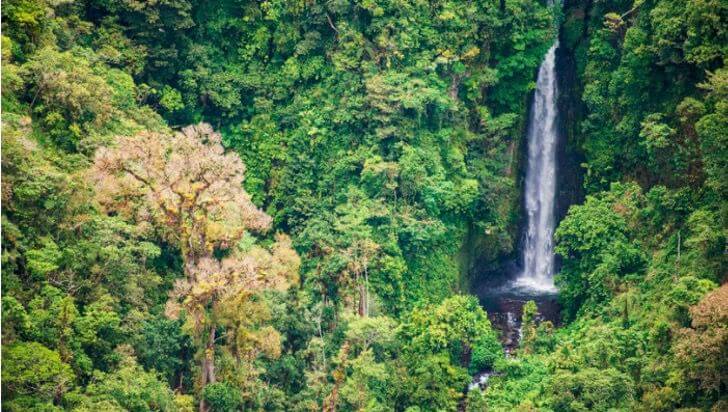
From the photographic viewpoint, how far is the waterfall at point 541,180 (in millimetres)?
40531

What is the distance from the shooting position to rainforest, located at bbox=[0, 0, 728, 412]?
29188mm

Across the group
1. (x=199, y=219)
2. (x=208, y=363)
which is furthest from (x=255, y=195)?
(x=208, y=363)

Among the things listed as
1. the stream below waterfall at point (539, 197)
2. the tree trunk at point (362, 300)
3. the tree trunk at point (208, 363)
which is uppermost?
the stream below waterfall at point (539, 197)

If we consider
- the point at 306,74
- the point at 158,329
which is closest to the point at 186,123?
the point at 306,74

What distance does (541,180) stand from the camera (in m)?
40.9

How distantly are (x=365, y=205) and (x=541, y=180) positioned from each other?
702 cm

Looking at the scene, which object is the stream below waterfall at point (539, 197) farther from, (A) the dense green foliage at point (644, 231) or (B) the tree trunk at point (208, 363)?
(B) the tree trunk at point (208, 363)

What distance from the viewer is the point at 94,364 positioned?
2862cm

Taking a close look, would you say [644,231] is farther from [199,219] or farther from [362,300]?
[199,219]

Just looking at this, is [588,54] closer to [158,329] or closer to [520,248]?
[520,248]

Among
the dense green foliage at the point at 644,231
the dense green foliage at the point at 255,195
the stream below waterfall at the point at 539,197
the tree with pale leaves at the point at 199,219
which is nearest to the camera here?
the dense green foliage at the point at 255,195

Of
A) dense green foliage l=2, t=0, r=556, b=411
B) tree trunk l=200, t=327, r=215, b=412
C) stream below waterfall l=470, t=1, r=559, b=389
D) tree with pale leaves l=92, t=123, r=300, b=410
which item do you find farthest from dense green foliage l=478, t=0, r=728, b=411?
tree trunk l=200, t=327, r=215, b=412

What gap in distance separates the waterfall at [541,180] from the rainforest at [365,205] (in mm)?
73

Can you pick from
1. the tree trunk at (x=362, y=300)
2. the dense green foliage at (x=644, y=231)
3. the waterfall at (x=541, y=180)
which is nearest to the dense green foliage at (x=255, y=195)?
the tree trunk at (x=362, y=300)
